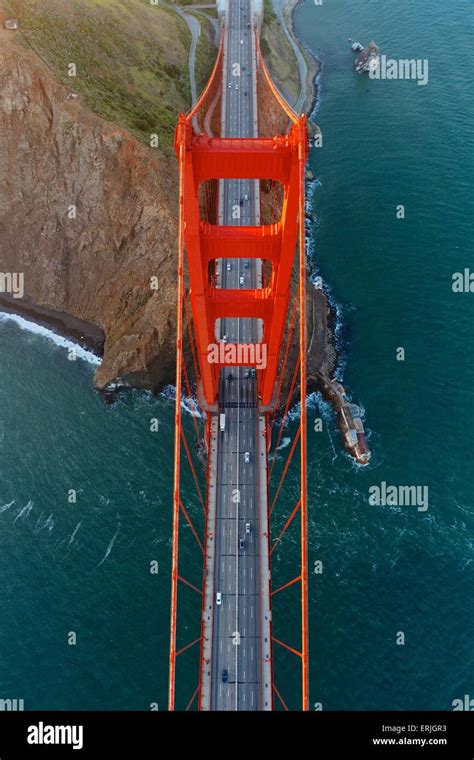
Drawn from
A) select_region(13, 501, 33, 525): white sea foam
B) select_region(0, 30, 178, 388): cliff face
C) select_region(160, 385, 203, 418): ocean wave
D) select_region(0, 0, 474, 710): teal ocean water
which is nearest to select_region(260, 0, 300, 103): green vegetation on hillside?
select_region(0, 0, 474, 710): teal ocean water

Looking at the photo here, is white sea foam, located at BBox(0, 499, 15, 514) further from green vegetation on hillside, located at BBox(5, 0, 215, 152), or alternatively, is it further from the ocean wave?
green vegetation on hillside, located at BBox(5, 0, 215, 152)

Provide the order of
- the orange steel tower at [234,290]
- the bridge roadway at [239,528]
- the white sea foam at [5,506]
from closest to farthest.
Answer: the orange steel tower at [234,290] < the bridge roadway at [239,528] < the white sea foam at [5,506]

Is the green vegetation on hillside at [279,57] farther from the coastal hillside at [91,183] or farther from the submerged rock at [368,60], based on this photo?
the coastal hillside at [91,183]
